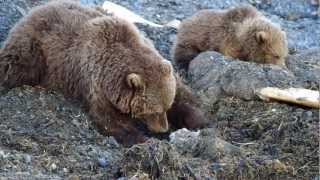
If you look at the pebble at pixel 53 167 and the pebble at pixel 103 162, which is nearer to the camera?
the pebble at pixel 53 167

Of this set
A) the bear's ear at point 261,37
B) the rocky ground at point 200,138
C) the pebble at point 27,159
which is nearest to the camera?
the rocky ground at point 200,138

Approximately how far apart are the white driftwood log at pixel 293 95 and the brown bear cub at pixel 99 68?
800 mm

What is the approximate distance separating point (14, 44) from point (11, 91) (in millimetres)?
526

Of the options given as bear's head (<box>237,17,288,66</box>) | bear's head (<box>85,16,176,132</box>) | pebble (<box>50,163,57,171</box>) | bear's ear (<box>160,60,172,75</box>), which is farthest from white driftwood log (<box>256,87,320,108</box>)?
pebble (<box>50,163,57,171</box>)

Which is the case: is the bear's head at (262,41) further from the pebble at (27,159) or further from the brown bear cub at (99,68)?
the pebble at (27,159)

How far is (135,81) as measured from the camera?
7.07 m

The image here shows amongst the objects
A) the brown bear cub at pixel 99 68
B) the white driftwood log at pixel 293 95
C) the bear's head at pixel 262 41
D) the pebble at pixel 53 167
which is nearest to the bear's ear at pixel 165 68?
the brown bear cub at pixel 99 68

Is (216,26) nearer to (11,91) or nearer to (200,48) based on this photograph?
(200,48)

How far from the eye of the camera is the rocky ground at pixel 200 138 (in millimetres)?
6086

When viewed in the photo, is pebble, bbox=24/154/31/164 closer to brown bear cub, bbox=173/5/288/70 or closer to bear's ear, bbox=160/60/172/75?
bear's ear, bbox=160/60/172/75

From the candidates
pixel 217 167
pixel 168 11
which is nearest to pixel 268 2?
pixel 168 11

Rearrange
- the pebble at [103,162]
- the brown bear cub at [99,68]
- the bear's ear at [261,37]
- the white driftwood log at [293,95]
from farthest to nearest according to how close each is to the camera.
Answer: the bear's ear at [261,37]
the white driftwood log at [293,95]
the brown bear cub at [99,68]
the pebble at [103,162]

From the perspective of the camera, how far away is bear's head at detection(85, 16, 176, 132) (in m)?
7.17

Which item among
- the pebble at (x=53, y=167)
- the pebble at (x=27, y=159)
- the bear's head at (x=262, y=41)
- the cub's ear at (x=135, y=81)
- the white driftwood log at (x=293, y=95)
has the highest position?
the cub's ear at (x=135, y=81)
